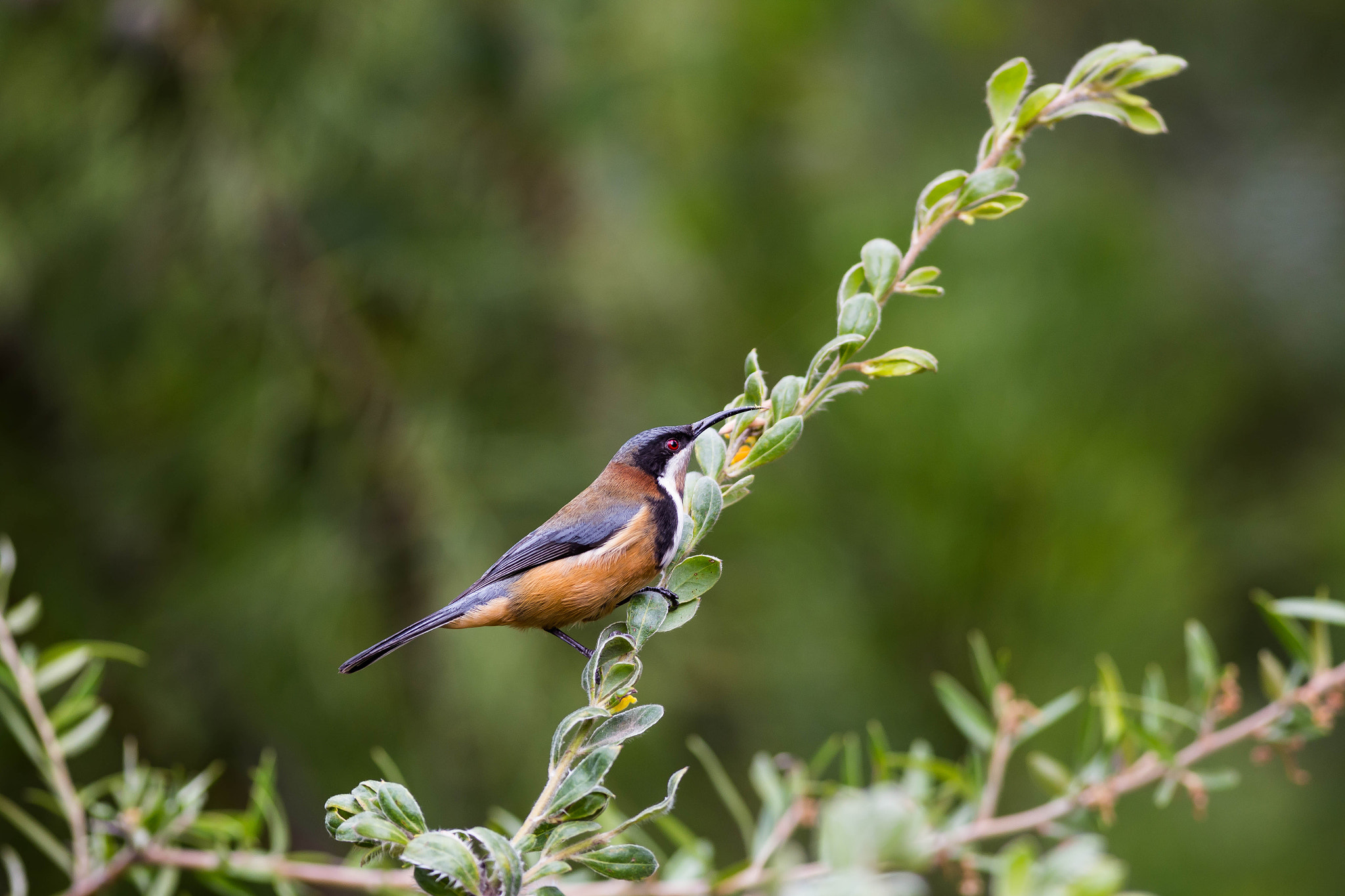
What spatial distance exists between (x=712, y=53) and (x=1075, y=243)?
5.69ft

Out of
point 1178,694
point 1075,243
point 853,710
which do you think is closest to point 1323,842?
point 1178,694

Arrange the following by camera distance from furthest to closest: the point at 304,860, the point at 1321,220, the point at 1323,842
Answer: the point at 1321,220, the point at 1323,842, the point at 304,860

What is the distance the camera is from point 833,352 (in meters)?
1.11

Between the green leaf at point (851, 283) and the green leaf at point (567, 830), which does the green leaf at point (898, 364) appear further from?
the green leaf at point (567, 830)

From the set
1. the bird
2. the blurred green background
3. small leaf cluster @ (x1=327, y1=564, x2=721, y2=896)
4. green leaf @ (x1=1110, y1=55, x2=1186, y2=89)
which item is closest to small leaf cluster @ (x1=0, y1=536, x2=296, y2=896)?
the bird

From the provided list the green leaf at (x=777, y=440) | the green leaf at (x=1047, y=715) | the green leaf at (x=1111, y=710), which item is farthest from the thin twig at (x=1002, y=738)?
the green leaf at (x=777, y=440)

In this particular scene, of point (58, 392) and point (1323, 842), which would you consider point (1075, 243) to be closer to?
point (1323, 842)

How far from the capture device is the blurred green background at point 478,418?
3.29 metres

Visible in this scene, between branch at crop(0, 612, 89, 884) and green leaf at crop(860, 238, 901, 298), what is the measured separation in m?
1.23

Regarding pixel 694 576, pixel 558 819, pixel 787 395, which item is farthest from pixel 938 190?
pixel 558 819

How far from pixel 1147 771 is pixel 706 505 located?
2.62 feet

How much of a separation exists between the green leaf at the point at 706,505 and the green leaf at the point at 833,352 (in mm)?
114

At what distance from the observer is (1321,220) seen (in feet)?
17.5

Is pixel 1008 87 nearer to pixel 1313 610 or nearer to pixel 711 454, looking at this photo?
pixel 711 454
